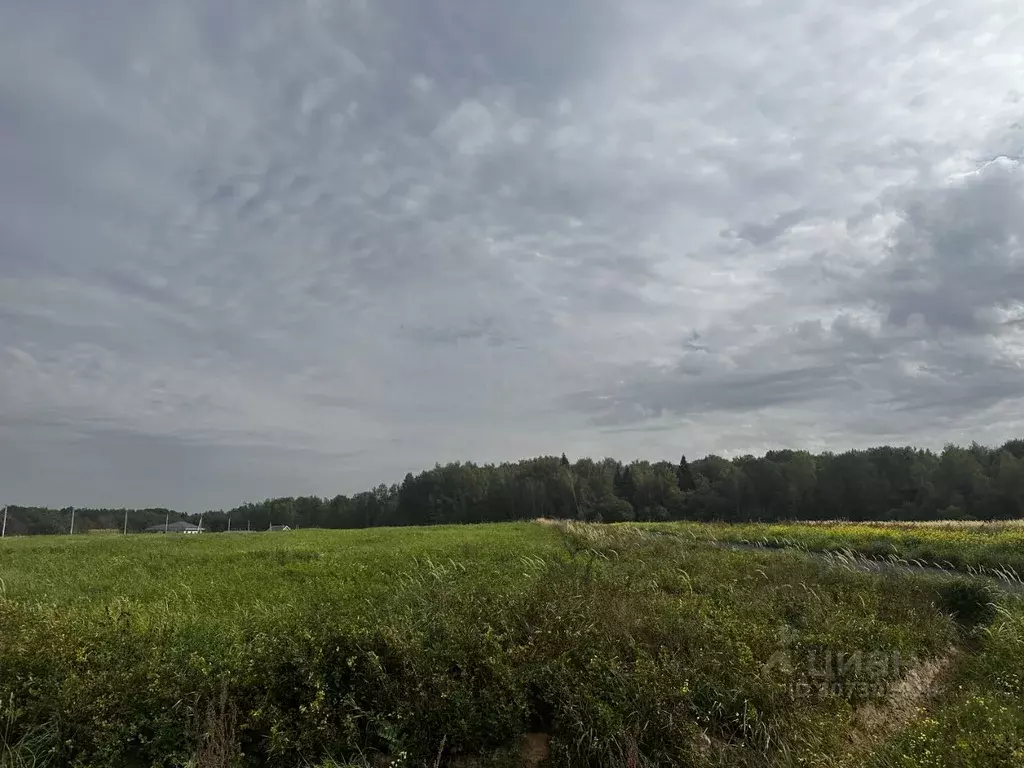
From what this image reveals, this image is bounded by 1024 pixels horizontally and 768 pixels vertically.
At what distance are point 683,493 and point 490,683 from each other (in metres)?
86.7

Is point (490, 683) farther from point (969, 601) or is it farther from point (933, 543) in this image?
point (933, 543)

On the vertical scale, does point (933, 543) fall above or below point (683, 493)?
below

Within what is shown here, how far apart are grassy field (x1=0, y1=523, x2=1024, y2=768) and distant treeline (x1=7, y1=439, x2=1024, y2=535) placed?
56.5 metres

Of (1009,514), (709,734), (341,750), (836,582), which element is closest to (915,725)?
(709,734)

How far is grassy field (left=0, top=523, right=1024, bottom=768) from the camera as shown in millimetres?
5586

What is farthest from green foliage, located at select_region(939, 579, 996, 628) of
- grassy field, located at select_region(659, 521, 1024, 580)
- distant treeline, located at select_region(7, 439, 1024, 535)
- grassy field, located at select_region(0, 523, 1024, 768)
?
distant treeline, located at select_region(7, 439, 1024, 535)

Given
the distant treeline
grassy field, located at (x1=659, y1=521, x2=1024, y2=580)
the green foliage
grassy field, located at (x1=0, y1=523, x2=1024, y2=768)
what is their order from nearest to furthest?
grassy field, located at (x1=0, y1=523, x2=1024, y2=768) → the green foliage → grassy field, located at (x1=659, y1=521, x2=1024, y2=580) → the distant treeline

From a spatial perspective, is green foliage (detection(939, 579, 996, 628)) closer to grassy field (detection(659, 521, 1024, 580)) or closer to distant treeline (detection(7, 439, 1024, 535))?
grassy field (detection(659, 521, 1024, 580))

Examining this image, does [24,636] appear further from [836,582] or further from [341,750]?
[836,582]

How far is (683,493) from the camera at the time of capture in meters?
89.1

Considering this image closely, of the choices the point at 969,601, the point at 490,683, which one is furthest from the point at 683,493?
the point at 490,683

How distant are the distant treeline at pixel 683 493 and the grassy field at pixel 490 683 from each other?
185 feet

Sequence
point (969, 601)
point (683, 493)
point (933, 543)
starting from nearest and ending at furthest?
1. point (969, 601)
2. point (933, 543)
3. point (683, 493)

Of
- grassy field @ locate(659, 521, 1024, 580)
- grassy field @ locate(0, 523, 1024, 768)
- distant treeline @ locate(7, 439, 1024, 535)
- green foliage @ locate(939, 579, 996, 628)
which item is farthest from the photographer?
distant treeline @ locate(7, 439, 1024, 535)
